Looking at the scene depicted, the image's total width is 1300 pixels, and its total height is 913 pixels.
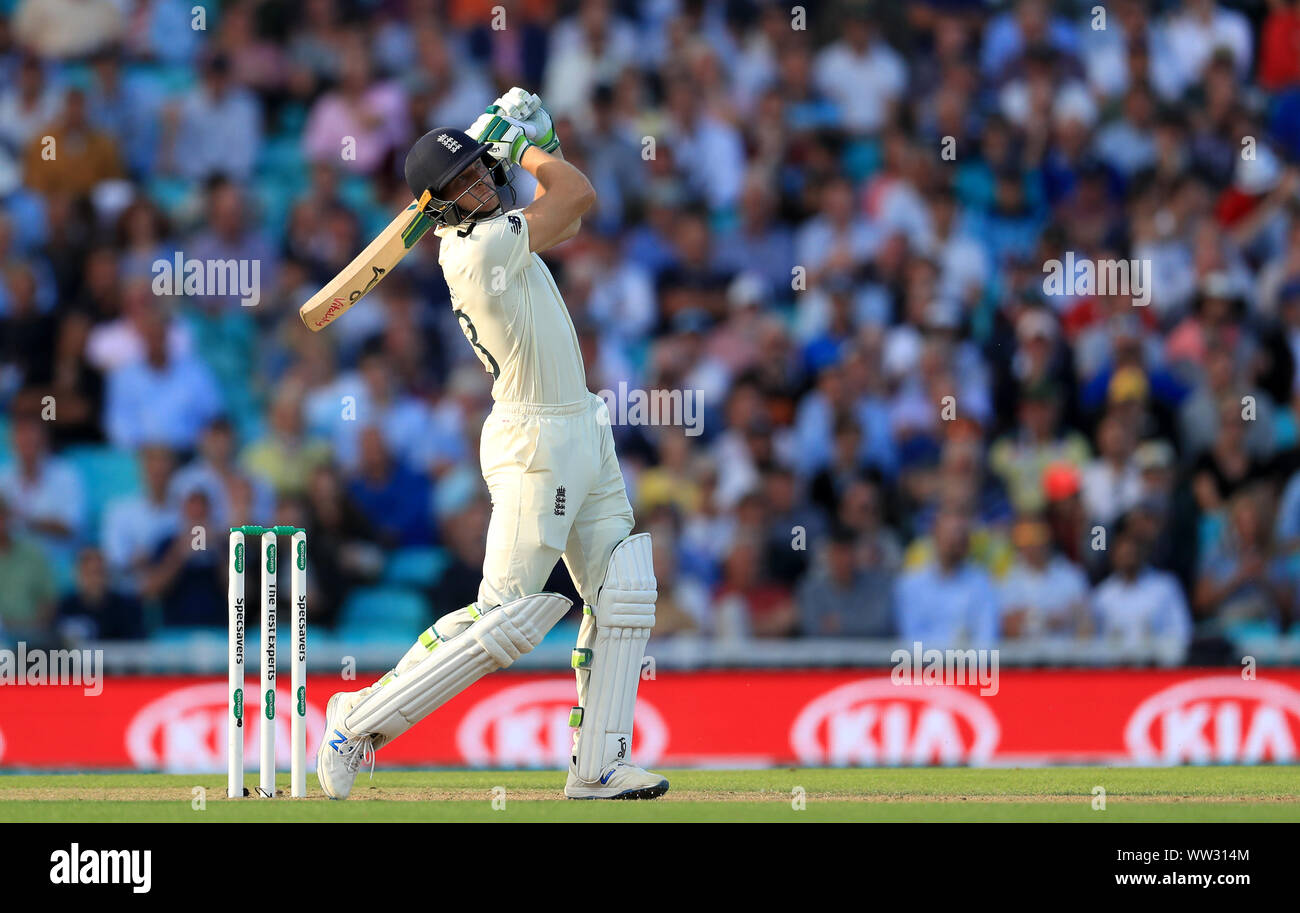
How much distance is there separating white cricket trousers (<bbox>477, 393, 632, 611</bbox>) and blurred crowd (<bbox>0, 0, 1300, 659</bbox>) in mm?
3525

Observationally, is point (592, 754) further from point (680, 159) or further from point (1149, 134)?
point (1149, 134)

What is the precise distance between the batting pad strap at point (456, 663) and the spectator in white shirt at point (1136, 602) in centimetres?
465

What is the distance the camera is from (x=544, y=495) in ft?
21.6

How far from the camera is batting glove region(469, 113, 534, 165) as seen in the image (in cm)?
664

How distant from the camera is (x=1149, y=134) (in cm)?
1319

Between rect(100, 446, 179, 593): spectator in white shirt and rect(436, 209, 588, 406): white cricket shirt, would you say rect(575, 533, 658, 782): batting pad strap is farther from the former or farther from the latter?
rect(100, 446, 179, 593): spectator in white shirt

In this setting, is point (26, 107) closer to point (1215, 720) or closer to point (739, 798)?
point (739, 798)

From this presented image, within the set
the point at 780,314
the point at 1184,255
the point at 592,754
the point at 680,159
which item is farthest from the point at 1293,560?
the point at 592,754

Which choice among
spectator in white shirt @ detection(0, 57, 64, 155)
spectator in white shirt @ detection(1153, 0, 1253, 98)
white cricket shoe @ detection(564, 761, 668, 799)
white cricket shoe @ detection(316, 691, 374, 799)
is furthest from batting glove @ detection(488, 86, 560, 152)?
spectator in white shirt @ detection(1153, 0, 1253, 98)

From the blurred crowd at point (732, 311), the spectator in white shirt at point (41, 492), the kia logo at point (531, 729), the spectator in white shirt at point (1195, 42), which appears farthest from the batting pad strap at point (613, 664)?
the spectator in white shirt at point (1195, 42)

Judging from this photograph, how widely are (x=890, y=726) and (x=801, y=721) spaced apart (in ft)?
1.36

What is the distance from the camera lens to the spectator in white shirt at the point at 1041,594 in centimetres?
1040

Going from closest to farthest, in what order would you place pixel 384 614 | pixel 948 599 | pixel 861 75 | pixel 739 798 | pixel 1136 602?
pixel 739 798 → pixel 948 599 → pixel 1136 602 → pixel 384 614 → pixel 861 75

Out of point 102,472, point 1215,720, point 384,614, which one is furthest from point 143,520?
point 1215,720
